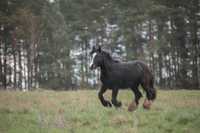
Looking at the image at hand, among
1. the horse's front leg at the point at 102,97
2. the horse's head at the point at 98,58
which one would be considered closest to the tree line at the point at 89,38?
the horse's head at the point at 98,58

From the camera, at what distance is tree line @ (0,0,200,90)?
37.9m

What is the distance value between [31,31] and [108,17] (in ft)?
31.1

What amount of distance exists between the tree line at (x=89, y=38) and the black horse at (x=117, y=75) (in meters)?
24.9

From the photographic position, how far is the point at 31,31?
37.3 m

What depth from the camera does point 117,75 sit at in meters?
11.5

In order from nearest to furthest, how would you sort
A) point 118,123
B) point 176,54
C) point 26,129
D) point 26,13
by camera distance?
point 26,129, point 118,123, point 26,13, point 176,54

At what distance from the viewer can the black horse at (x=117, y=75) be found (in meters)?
11.5

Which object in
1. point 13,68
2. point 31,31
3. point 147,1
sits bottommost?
point 13,68

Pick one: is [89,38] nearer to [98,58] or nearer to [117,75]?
[98,58]

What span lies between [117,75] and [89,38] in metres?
30.7

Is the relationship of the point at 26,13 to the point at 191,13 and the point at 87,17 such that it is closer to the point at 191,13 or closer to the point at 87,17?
the point at 87,17

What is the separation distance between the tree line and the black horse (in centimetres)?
2493

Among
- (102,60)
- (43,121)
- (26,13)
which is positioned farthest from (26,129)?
(26,13)

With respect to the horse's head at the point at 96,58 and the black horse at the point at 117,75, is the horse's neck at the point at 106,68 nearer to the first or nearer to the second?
the black horse at the point at 117,75
